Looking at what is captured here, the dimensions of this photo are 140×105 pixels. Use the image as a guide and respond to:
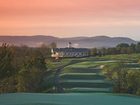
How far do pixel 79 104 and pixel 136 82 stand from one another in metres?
13.8

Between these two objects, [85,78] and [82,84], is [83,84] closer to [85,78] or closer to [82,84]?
[82,84]

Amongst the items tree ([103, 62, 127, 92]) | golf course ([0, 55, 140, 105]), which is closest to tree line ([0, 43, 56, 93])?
golf course ([0, 55, 140, 105])

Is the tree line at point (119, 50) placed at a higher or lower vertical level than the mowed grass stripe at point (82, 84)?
higher

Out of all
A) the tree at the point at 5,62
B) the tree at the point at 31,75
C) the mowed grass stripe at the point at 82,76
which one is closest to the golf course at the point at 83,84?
the mowed grass stripe at the point at 82,76

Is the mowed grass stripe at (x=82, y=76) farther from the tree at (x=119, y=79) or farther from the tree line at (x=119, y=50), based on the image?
the tree line at (x=119, y=50)

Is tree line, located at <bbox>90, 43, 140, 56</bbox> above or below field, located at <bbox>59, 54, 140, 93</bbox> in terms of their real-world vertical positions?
above

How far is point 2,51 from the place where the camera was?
32344 mm

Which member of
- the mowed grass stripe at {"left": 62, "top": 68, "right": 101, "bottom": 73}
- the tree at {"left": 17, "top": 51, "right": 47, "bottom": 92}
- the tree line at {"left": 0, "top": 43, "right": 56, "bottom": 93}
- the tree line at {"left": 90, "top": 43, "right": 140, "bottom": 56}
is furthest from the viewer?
the tree line at {"left": 90, "top": 43, "right": 140, "bottom": 56}

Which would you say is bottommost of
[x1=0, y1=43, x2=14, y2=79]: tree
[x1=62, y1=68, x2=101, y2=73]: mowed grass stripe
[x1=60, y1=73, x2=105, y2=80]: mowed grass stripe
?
[x1=60, y1=73, x2=105, y2=80]: mowed grass stripe

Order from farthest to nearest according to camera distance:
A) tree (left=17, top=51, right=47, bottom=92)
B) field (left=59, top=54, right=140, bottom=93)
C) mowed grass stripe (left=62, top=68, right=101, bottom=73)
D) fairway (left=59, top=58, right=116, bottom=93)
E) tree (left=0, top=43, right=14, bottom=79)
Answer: mowed grass stripe (left=62, top=68, right=101, bottom=73) < field (left=59, top=54, right=140, bottom=93) < fairway (left=59, top=58, right=116, bottom=93) < tree (left=0, top=43, right=14, bottom=79) < tree (left=17, top=51, right=47, bottom=92)

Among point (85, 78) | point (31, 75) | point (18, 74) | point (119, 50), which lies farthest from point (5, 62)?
point (119, 50)

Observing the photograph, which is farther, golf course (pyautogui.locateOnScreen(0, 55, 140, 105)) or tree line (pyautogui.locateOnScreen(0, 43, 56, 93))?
tree line (pyautogui.locateOnScreen(0, 43, 56, 93))

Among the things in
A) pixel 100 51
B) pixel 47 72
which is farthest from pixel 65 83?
pixel 100 51

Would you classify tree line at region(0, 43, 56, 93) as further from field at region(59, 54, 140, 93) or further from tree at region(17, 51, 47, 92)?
field at region(59, 54, 140, 93)
